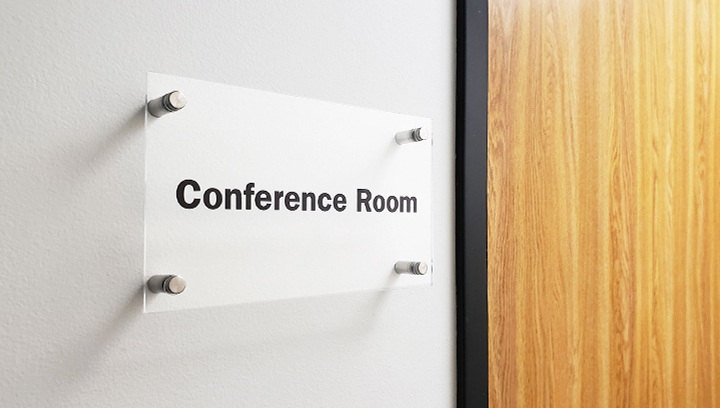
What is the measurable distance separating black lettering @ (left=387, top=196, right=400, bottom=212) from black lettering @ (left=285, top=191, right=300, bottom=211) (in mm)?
130

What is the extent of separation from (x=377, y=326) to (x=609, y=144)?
1.83ft

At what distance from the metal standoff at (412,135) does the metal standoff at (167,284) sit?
1.05 ft

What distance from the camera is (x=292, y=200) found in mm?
624

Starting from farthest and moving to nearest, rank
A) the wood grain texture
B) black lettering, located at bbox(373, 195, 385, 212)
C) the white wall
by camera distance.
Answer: the wood grain texture
black lettering, located at bbox(373, 195, 385, 212)
the white wall

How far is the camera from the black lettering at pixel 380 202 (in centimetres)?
69

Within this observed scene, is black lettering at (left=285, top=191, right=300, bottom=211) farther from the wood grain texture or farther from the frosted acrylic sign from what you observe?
the wood grain texture

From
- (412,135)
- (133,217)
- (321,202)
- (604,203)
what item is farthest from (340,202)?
(604,203)

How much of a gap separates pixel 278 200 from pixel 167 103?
0.51 feet

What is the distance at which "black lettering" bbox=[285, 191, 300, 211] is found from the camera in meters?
0.62

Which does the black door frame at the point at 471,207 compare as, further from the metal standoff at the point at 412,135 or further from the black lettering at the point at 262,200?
the black lettering at the point at 262,200

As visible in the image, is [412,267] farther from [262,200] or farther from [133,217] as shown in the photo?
[133,217]

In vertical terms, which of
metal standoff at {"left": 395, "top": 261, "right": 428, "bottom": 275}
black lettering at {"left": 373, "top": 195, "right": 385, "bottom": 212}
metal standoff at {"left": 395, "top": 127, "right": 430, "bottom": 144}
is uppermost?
metal standoff at {"left": 395, "top": 127, "right": 430, "bottom": 144}

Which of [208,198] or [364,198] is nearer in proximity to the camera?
[208,198]

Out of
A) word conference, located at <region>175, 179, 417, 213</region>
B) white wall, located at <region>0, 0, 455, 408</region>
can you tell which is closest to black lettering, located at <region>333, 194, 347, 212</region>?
word conference, located at <region>175, 179, 417, 213</region>
